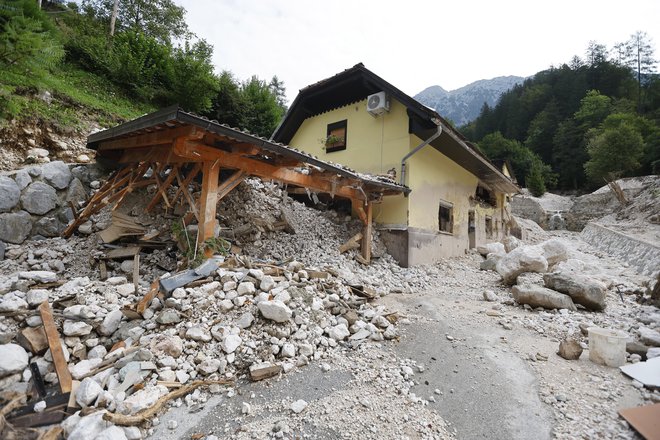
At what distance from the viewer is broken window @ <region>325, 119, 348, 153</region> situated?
1009 cm

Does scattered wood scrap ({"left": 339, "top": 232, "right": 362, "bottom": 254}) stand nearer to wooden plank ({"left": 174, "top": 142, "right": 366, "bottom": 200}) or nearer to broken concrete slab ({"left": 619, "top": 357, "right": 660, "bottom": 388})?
wooden plank ({"left": 174, "top": 142, "right": 366, "bottom": 200})

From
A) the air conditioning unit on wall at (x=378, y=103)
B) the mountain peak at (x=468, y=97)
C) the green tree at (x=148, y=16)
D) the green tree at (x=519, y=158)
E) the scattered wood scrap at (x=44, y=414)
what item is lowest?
the scattered wood scrap at (x=44, y=414)

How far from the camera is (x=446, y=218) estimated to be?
10844mm

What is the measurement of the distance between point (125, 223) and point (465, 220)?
11.8 metres

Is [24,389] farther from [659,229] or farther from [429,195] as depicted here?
[659,229]

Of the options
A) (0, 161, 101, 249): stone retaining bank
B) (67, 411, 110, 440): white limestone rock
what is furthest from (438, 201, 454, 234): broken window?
(0, 161, 101, 249): stone retaining bank

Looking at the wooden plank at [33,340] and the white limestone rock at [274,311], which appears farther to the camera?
the white limestone rock at [274,311]

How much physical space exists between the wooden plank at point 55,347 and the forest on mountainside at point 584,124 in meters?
33.9

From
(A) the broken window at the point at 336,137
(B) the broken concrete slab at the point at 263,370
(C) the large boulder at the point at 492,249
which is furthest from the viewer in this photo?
(C) the large boulder at the point at 492,249

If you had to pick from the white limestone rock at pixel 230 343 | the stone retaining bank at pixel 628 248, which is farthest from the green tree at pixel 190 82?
the stone retaining bank at pixel 628 248

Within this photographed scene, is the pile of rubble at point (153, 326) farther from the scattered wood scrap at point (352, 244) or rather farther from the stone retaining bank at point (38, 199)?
the scattered wood scrap at point (352, 244)

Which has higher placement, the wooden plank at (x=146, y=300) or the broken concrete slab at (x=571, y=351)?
the wooden plank at (x=146, y=300)

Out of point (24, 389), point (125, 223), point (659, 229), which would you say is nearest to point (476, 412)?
point (24, 389)

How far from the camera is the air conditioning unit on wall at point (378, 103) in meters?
8.50
